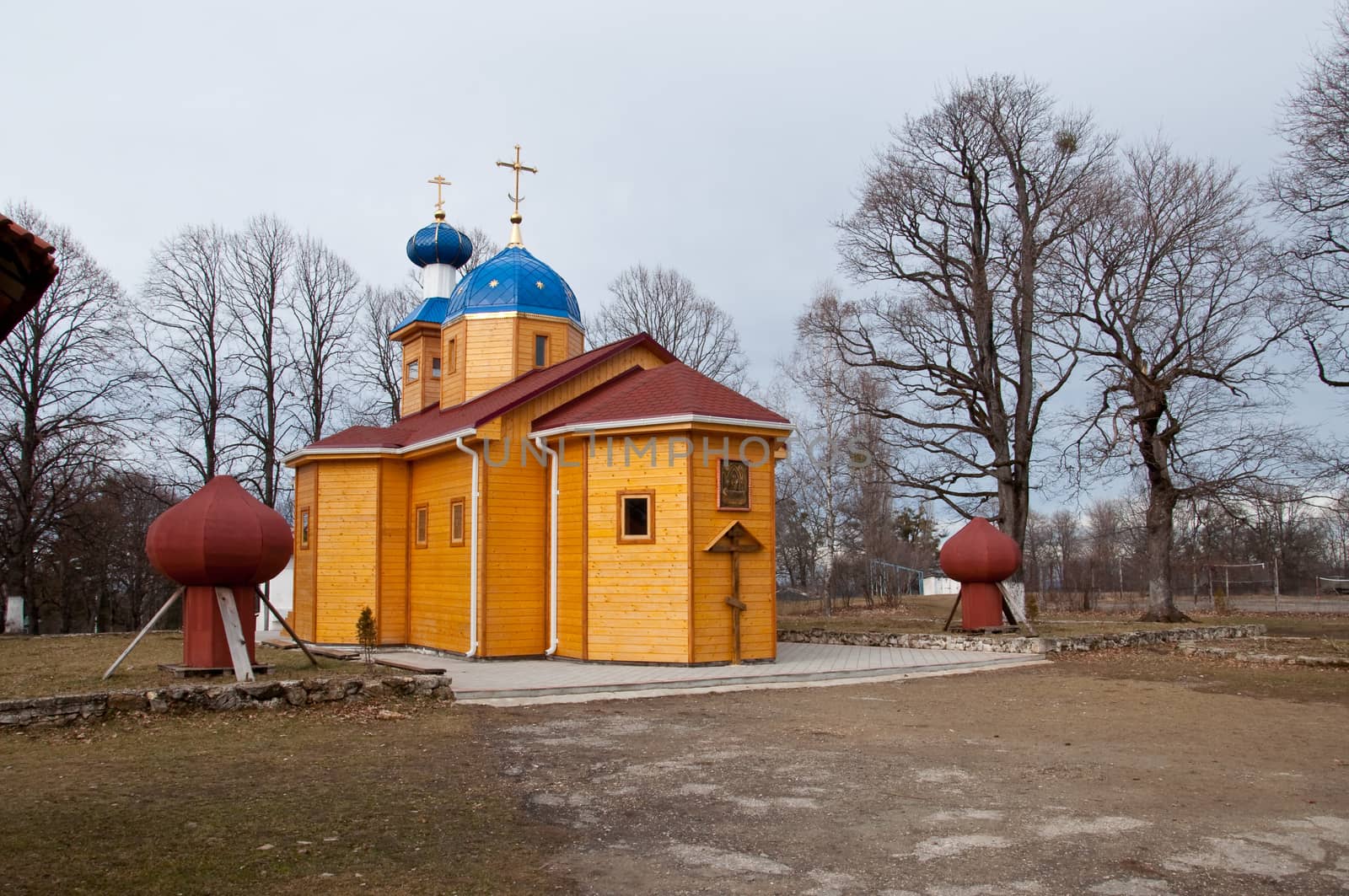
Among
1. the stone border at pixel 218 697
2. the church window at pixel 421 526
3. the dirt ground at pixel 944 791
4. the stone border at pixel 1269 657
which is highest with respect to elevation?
the church window at pixel 421 526

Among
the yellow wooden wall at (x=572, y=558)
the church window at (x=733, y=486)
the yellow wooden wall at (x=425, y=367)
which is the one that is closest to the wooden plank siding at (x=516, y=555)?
the yellow wooden wall at (x=572, y=558)

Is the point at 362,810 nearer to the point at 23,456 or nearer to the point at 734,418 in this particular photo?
the point at 734,418

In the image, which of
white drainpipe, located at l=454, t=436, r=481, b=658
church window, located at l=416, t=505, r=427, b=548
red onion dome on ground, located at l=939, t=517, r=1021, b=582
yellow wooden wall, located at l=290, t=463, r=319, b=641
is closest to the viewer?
white drainpipe, located at l=454, t=436, r=481, b=658

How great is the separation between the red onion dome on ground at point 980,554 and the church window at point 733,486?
5067 millimetres

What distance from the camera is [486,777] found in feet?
25.1

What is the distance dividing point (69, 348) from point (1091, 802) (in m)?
27.8

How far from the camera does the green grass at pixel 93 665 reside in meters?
11.4

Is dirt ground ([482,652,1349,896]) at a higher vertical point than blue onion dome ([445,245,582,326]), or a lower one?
lower

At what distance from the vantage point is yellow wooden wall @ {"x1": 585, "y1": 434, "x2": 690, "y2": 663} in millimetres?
15281

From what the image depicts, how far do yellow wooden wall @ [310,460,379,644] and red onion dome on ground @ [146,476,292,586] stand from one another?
23.1 ft

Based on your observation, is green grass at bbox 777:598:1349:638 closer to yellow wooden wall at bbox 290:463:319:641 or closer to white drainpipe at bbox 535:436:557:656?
white drainpipe at bbox 535:436:557:656

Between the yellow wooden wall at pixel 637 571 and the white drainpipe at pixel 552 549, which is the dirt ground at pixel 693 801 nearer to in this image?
the yellow wooden wall at pixel 637 571

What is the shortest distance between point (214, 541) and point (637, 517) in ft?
20.8

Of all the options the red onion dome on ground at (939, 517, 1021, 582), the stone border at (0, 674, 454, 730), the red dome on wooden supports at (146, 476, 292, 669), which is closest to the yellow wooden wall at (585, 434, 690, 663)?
the stone border at (0, 674, 454, 730)
